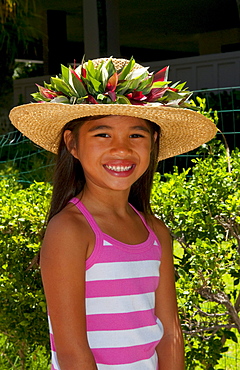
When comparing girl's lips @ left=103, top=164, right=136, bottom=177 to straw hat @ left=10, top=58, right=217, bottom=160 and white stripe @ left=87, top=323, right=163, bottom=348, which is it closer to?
straw hat @ left=10, top=58, right=217, bottom=160

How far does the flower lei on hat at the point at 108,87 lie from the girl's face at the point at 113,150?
A: 0.28ft

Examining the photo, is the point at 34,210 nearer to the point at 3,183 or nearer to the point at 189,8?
the point at 3,183

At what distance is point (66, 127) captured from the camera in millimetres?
2309

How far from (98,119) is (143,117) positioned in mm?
141

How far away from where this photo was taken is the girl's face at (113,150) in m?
2.14

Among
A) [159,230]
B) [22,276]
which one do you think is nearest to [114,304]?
[159,230]

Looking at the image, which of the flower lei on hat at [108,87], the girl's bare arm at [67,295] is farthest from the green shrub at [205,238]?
the girl's bare arm at [67,295]

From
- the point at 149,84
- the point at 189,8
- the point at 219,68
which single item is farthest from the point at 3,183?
the point at 189,8

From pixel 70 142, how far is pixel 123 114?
0.84ft

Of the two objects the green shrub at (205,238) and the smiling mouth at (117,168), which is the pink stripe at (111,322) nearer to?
the smiling mouth at (117,168)

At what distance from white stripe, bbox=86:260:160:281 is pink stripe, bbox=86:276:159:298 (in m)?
0.01

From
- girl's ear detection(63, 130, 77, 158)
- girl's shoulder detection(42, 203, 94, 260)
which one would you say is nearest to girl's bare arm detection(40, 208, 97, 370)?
girl's shoulder detection(42, 203, 94, 260)

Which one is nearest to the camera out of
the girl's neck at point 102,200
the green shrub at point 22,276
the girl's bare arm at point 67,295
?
the girl's bare arm at point 67,295

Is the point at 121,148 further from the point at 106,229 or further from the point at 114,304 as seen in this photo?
the point at 114,304
